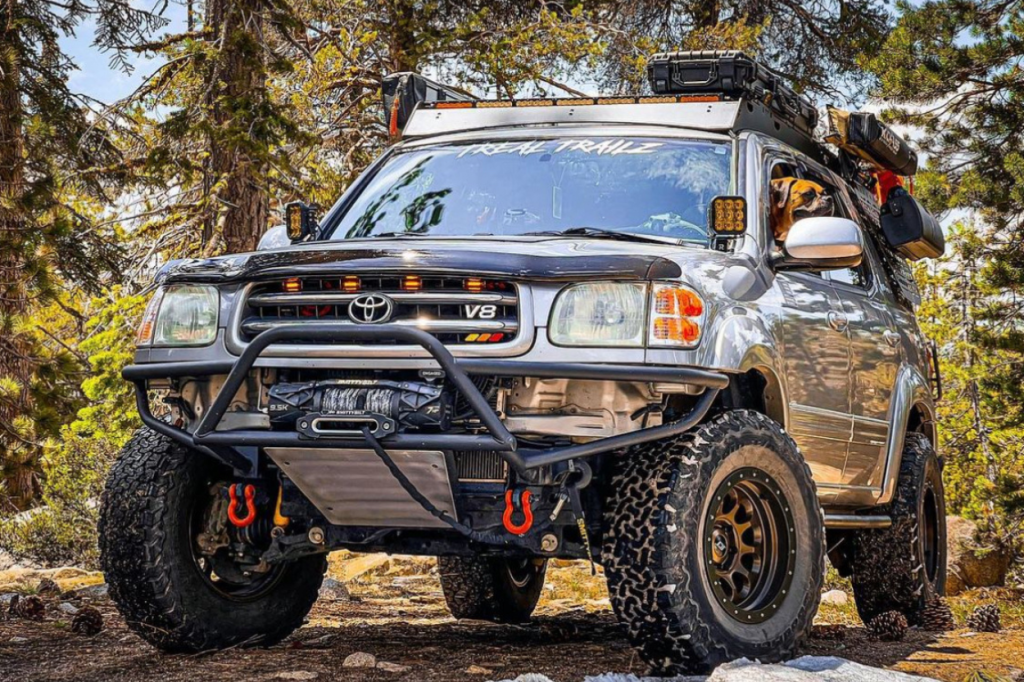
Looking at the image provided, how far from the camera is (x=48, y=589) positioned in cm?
922

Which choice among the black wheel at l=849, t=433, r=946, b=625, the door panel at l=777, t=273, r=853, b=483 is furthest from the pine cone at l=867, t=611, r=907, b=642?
the door panel at l=777, t=273, r=853, b=483

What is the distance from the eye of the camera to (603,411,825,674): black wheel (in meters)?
4.76

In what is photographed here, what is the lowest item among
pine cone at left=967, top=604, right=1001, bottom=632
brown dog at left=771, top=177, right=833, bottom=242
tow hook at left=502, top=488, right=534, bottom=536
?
pine cone at left=967, top=604, right=1001, bottom=632

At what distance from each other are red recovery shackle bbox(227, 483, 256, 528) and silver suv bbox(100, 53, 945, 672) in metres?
0.02

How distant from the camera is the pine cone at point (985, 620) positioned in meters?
7.76

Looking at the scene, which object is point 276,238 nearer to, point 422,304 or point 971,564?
point 422,304

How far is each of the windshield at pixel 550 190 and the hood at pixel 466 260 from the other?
1.67 feet

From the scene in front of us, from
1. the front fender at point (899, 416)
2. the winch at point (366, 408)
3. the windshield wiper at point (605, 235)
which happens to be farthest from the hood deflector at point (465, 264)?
the front fender at point (899, 416)

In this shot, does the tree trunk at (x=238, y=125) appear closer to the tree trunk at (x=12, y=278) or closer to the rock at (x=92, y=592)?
the tree trunk at (x=12, y=278)

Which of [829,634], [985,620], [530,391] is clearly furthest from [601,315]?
[985,620]

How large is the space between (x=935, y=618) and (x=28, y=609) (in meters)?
5.02

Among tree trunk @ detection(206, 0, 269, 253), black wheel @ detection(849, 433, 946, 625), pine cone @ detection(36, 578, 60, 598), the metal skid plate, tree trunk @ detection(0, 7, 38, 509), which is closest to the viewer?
the metal skid plate

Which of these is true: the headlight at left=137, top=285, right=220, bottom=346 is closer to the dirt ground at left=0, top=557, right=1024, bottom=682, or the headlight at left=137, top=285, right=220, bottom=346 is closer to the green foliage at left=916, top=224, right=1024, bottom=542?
the dirt ground at left=0, top=557, right=1024, bottom=682

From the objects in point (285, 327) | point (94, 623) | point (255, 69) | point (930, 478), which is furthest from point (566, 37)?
point (285, 327)
